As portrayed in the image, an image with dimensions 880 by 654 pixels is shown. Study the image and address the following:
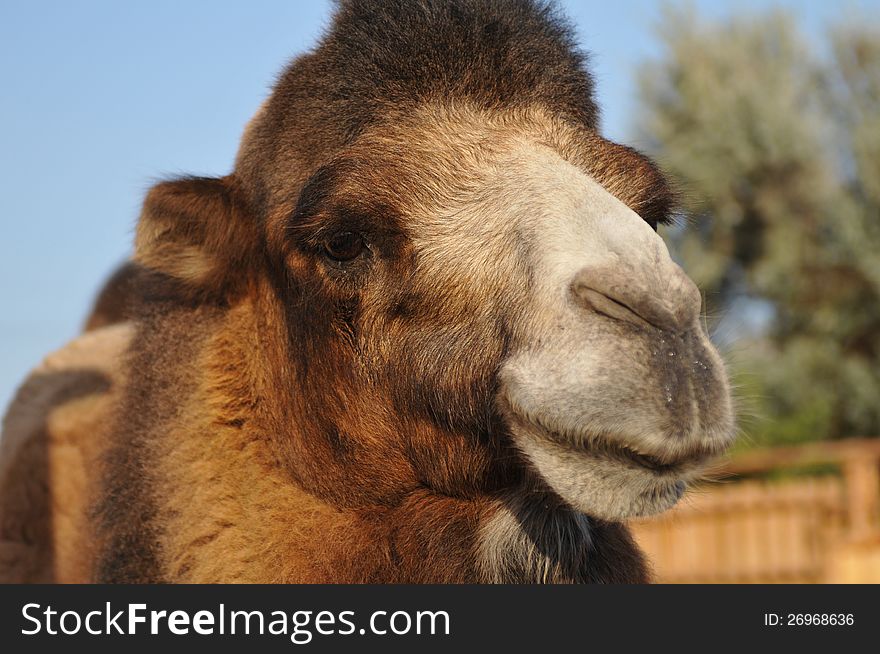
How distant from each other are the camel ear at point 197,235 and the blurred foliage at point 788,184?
73.5 feet

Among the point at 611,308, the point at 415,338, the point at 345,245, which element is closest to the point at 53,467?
the point at 345,245

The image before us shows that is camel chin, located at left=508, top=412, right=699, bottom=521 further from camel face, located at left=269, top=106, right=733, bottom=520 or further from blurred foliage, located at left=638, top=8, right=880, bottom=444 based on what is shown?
blurred foliage, located at left=638, top=8, right=880, bottom=444

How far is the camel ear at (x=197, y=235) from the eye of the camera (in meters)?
4.46

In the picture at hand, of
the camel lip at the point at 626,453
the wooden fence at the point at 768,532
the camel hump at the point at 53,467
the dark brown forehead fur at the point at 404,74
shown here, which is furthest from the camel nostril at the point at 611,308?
the wooden fence at the point at 768,532

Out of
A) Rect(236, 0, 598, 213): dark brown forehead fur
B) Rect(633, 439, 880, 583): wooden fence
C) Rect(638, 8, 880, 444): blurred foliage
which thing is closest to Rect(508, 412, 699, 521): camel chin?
Rect(236, 0, 598, 213): dark brown forehead fur

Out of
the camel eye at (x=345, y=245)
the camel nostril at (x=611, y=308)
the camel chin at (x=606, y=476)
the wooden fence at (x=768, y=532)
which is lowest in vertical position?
the camel chin at (x=606, y=476)

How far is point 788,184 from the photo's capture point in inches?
1155

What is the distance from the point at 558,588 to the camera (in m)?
3.87

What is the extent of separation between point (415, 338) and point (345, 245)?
407mm

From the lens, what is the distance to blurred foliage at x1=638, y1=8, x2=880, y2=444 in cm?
2722

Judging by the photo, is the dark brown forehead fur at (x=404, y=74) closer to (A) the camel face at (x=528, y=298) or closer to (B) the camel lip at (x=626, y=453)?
(A) the camel face at (x=528, y=298)

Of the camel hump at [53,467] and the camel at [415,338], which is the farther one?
the camel hump at [53,467]

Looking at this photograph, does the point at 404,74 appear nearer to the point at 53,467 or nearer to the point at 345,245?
the point at 345,245

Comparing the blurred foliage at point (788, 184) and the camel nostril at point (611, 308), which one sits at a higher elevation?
the blurred foliage at point (788, 184)
